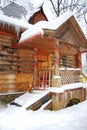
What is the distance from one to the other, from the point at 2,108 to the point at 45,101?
2.05 meters

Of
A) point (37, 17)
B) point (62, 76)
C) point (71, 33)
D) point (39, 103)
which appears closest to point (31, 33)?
point (71, 33)

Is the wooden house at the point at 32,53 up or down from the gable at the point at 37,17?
down

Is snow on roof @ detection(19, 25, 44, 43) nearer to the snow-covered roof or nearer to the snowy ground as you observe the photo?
the snowy ground

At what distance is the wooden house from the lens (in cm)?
989

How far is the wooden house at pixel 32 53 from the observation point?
32.4 feet

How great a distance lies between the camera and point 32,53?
38.7 feet

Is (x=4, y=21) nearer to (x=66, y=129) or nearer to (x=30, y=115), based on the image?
(x=30, y=115)

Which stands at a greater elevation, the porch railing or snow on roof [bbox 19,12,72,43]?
snow on roof [bbox 19,12,72,43]

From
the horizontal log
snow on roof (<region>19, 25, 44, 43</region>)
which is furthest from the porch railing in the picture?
snow on roof (<region>19, 25, 44, 43</region>)

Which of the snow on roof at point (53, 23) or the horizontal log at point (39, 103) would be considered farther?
the snow on roof at point (53, 23)

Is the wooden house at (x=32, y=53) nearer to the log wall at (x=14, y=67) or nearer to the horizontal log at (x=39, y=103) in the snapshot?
the log wall at (x=14, y=67)

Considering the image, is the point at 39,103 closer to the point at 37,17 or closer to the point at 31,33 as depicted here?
the point at 31,33

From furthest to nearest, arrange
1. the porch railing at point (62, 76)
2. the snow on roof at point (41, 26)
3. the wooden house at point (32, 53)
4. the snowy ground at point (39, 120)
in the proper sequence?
the porch railing at point (62, 76), the wooden house at point (32, 53), the snow on roof at point (41, 26), the snowy ground at point (39, 120)

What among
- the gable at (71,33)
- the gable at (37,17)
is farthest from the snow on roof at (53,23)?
the gable at (37,17)
